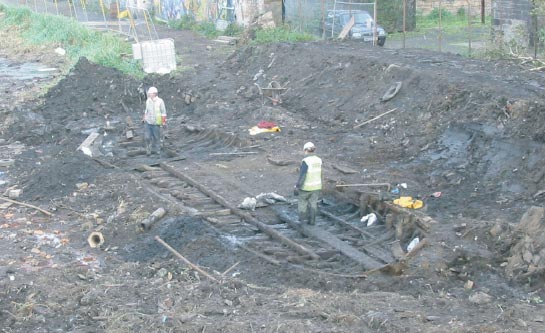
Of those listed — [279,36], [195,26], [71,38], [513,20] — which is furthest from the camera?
[195,26]

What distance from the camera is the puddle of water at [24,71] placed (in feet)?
118

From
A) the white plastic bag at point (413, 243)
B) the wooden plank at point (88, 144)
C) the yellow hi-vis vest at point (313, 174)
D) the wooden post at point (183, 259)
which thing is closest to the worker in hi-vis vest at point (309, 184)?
the yellow hi-vis vest at point (313, 174)

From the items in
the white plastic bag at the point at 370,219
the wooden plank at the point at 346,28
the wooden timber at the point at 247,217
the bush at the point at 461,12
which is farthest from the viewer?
the bush at the point at 461,12

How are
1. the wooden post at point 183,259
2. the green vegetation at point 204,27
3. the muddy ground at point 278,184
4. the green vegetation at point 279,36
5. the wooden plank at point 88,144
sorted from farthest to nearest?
the green vegetation at point 204,27, the green vegetation at point 279,36, the wooden plank at point 88,144, the wooden post at point 183,259, the muddy ground at point 278,184

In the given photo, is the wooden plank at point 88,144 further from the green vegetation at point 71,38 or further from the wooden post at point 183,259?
the wooden post at point 183,259

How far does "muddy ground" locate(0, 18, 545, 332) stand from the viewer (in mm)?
10688

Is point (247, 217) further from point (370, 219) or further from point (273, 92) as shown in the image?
point (273, 92)

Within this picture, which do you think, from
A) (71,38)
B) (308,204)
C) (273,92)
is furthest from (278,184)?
(71,38)

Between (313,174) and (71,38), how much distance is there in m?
29.8

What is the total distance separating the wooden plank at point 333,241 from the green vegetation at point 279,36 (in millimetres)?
17196

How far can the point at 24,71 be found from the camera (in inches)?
1480

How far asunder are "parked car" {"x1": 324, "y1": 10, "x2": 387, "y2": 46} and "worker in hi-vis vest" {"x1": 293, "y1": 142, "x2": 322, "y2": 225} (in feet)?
61.7

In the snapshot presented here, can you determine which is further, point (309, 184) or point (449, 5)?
point (449, 5)

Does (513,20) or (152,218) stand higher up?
(513,20)
